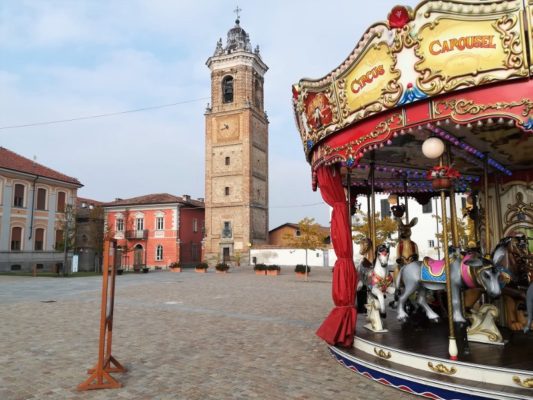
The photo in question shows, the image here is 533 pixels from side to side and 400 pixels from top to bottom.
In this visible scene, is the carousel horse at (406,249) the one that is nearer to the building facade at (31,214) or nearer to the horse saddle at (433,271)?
the horse saddle at (433,271)

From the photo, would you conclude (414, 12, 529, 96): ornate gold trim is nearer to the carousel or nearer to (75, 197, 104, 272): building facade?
the carousel

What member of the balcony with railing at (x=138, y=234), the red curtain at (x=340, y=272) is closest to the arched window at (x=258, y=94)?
the balcony with railing at (x=138, y=234)

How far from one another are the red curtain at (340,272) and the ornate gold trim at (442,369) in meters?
1.56

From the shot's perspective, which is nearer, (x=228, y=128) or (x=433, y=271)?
(x=433, y=271)

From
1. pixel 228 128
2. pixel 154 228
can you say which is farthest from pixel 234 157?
pixel 154 228

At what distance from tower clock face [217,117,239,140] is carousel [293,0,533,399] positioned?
35.0 m

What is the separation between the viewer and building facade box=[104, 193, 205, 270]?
43656mm

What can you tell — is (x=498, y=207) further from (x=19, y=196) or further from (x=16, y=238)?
(x=19, y=196)

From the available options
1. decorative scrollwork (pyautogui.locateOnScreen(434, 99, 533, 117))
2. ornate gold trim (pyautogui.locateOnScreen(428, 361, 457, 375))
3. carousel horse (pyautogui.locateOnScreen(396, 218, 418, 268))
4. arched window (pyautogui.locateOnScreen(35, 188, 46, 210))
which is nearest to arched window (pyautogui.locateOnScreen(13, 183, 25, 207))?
arched window (pyautogui.locateOnScreen(35, 188, 46, 210))

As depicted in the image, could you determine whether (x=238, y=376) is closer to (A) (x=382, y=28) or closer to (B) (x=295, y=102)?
(B) (x=295, y=102)

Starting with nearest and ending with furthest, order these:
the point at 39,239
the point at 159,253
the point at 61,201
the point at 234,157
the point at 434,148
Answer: the point at 434,148 → the point at 39,239 → the point at 61,201 → the point at 234,157 → the point at 159,253

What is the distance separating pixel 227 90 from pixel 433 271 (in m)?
40.6

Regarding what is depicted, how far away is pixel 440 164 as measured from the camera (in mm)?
6094

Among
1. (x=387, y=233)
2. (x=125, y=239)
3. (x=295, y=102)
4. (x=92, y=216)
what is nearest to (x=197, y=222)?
(x=125, y=239)
